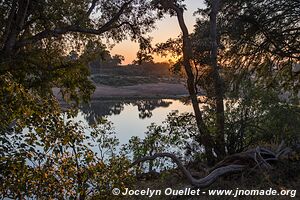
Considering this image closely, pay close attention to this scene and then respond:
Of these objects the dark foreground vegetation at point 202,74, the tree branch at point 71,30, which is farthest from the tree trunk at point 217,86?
the tree branch at point 71,30

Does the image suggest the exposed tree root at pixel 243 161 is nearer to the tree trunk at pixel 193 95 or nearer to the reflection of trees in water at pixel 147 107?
the tree trunk at pixel 193 95

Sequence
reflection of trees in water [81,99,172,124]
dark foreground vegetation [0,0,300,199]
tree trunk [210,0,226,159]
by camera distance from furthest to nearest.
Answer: reflection of trees in water [81,99,172,124]
tree trunk [210,0,226,159]
dark foreground vegetation [0,0,300,199]

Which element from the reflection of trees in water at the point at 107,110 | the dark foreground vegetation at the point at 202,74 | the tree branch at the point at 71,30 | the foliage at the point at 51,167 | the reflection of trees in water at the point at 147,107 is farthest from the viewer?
the reflection of trees in water at the point at 147,107

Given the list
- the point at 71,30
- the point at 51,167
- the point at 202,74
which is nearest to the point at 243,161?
the point at 202,74

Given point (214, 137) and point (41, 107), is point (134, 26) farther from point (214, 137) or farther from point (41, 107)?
point (41, 107)

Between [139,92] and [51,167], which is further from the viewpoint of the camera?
[139,92]

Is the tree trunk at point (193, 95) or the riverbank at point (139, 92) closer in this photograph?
the tree trunk at point (193, 95)

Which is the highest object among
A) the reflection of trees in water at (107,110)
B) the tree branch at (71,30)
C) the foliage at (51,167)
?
the tree branch at (71,30)

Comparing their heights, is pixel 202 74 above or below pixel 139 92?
above

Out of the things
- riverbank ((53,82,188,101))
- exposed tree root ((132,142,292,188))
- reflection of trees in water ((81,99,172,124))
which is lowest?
reflection of trees in water ((81,99,172,124))

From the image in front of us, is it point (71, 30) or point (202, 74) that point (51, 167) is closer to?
point (71, 30)

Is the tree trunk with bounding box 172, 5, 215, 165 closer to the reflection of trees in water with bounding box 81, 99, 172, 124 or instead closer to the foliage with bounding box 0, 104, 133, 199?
the foliage with bounding box 0, 104, 133, 199

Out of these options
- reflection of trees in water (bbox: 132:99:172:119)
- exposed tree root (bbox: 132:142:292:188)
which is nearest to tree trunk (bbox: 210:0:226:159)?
exposed tree root (bbox: 132:142:292:188)

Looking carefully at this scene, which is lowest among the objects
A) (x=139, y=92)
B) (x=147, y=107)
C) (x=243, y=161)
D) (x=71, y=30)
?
(x=147, y=107)
